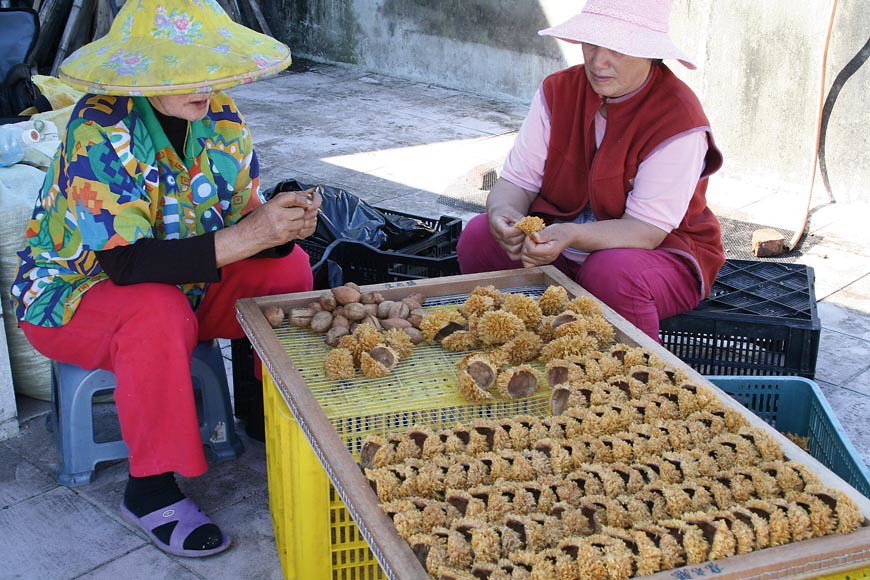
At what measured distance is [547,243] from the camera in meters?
2.43

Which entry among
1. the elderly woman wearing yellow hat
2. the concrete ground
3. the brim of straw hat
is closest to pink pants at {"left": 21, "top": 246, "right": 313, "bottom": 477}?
the elderly woman wearing yellow hat

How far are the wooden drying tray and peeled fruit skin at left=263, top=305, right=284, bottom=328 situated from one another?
2 cm

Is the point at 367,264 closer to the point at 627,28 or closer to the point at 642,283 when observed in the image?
the point at 642,283

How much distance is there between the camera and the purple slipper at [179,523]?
2.25 m

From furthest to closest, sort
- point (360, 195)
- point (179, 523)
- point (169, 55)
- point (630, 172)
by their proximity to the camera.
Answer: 1. point (360, 195)
2. point (630, 172)
3. point (179, 523)
4. point (169, 55)

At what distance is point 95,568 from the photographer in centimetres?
221

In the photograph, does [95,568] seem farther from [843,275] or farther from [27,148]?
[843,275]

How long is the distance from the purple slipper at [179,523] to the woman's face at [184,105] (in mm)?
950

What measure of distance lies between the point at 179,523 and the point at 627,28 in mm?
1666

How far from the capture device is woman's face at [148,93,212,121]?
2.14 metres

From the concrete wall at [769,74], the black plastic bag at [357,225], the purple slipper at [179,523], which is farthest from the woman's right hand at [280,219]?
the concrete wall at [769,74]

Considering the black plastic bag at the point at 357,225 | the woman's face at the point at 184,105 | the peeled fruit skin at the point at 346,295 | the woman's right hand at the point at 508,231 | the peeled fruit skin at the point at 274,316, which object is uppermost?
the woman's face at the point at 184,105

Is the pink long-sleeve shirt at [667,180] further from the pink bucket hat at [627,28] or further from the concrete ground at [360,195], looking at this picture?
the concrete ground at [360,195]

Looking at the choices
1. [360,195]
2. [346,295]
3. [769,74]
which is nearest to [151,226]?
[346,295]
